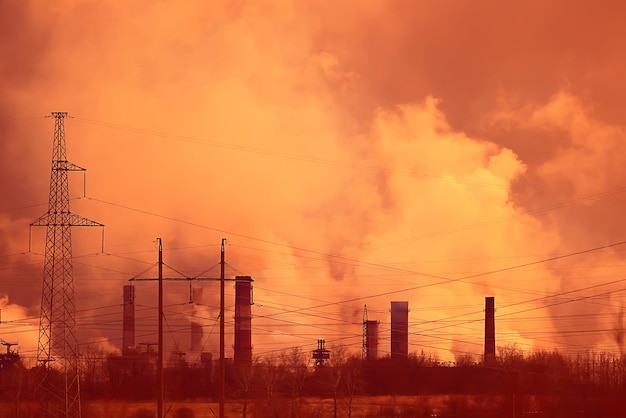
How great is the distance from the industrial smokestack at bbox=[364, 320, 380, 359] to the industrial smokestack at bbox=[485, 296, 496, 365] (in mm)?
9978

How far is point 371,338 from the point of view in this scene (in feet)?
257

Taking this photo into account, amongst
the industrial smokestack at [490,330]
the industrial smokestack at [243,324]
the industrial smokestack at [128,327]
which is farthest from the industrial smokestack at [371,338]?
the industrial smokestack at [128,327]

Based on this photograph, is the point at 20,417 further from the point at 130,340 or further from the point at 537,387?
the point at 537,387

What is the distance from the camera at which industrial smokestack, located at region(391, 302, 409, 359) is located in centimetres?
7525

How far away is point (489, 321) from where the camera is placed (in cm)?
7188

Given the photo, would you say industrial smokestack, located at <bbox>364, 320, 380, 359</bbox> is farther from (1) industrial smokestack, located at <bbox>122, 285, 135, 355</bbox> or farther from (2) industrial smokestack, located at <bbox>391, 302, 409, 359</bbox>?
(1) industrial smokestack, located at <bbox>122, 285, 135, 355</bbox>

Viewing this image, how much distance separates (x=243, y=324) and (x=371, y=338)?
15.5 meters

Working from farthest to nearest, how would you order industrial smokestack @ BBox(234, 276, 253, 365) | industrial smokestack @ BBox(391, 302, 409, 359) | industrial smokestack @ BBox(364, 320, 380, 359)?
industrial smokestack @ BBox(364, 320, 380, 359) → industrial smokestack @ BBox(391, 302, 409, 359) → industrial smokestack @ BBox(234, 276, 253, 365)

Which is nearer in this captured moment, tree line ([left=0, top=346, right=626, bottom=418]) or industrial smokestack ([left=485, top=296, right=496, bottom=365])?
tree line ([left=0, top=346, right=626, bottom=418])

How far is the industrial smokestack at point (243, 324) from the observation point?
6625cm

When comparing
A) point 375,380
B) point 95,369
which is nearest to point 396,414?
point 375,380

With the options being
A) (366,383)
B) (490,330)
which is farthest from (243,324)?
(490,330)

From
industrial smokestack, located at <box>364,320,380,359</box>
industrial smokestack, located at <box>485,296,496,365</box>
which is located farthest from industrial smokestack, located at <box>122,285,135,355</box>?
industrial smokestack, located at <box>485,296,496,365</box>

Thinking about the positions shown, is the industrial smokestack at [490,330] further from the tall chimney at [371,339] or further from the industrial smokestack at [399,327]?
the tall chimney at [371,339]
